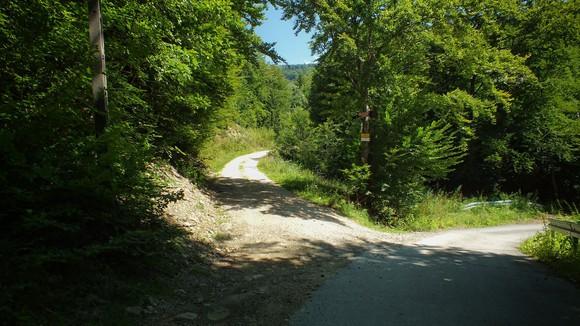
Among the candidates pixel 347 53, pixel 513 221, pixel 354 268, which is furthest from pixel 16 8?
pixel 513 221

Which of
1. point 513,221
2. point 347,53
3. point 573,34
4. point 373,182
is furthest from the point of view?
point 573,34

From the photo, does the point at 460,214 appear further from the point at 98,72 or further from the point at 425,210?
the point at 98,72

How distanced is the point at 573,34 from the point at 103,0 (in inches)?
1049

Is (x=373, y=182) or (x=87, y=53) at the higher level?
(x=87, y=53)

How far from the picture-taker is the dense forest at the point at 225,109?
12.8 ft

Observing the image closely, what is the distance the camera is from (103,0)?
5766 millimetres

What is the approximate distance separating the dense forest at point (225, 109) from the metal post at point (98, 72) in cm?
16

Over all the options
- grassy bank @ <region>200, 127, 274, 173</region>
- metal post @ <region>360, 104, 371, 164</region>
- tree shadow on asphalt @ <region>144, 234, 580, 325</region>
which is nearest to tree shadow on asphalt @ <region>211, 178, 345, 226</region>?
metal post @ <region>360, 104, 371, 164</region>

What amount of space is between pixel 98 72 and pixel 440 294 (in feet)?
19.5

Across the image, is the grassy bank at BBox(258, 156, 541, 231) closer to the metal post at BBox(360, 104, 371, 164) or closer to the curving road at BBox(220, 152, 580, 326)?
the curving road at BBox(220, 152, 580, 326)

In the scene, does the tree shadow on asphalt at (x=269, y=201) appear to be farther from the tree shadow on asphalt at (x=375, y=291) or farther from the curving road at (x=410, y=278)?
the tree shadow on asphalt at (x=375, y=291)

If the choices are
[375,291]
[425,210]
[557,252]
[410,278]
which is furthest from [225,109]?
[557,252]

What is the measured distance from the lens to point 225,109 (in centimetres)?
1538

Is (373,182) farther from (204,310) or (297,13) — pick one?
(204,310)
